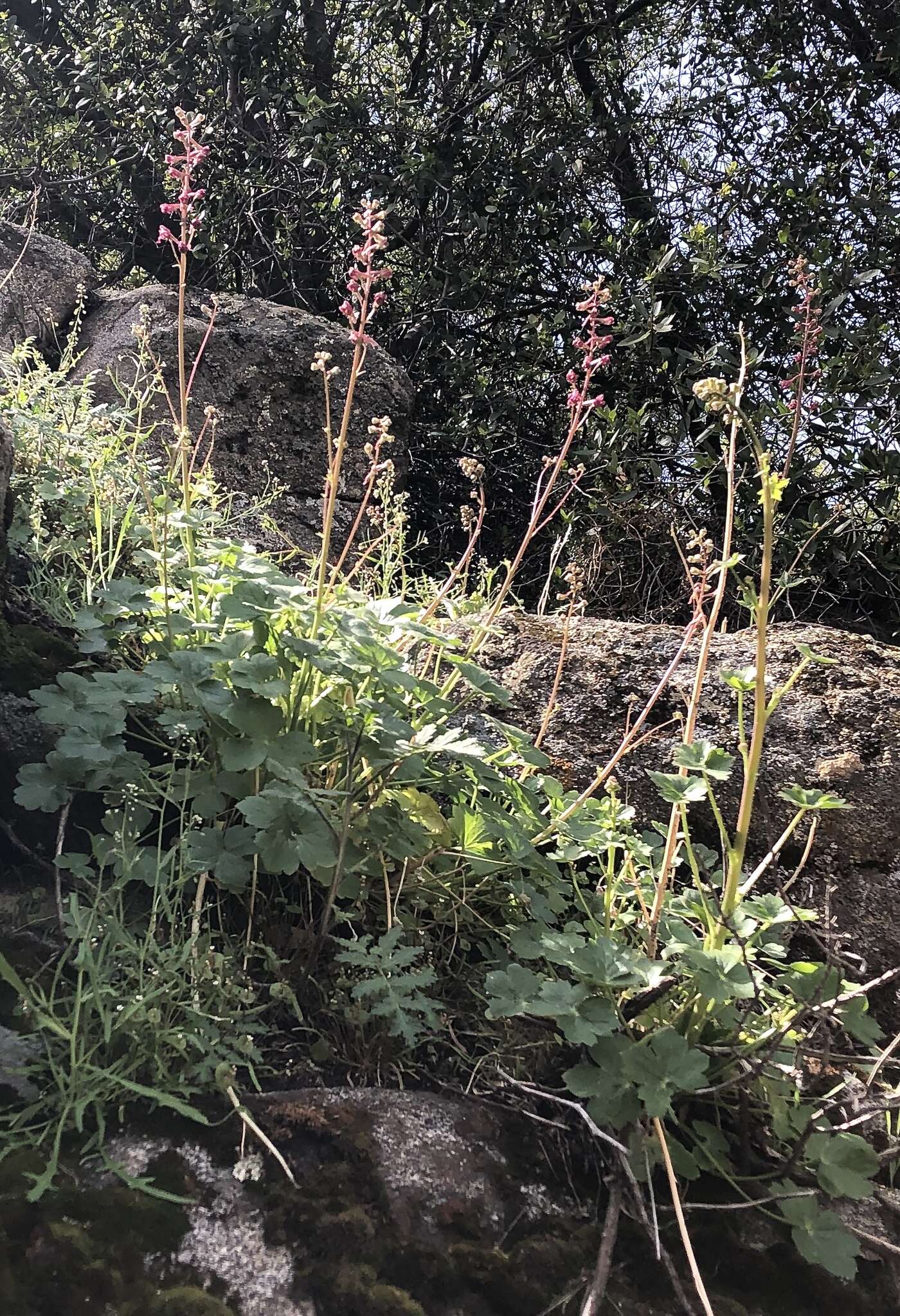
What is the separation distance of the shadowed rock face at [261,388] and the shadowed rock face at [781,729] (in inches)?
64.1

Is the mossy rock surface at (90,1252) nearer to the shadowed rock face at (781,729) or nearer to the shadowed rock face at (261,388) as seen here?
the shadowed rock face at (781,729)

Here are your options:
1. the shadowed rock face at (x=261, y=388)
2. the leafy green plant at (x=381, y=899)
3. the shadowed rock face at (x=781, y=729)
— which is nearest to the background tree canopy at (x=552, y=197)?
the shadowed rock face at (x=261, y=388)

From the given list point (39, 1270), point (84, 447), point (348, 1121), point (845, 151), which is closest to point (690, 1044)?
point (348, 1121)

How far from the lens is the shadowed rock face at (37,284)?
3.71 metres

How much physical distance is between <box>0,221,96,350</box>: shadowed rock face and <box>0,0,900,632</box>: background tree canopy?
2.62 feet

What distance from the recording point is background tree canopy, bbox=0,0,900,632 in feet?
13.0

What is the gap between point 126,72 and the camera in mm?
5035

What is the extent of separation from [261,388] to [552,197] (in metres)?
1.82

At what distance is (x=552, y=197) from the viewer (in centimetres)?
454

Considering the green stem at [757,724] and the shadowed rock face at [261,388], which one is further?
the shadowed rock face at [261,388]

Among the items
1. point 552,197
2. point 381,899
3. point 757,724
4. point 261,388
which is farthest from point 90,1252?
point 552,197

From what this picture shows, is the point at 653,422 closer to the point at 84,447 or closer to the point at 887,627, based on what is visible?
the point at 887,627

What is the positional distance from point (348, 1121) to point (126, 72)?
220 inches

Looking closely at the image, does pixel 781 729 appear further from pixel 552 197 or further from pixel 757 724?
pixel 552 197
